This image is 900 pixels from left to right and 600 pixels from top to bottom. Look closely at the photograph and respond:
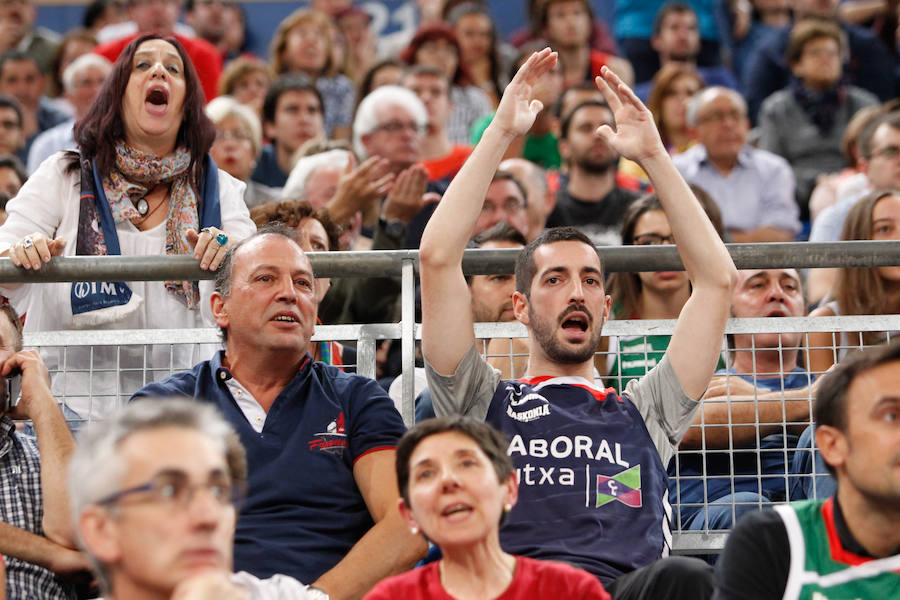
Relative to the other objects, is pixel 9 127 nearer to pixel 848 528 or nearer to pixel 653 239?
pixel 653 239

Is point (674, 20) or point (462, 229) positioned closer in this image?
point (462, 229)

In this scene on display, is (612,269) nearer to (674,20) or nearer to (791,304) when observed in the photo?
(791,304)

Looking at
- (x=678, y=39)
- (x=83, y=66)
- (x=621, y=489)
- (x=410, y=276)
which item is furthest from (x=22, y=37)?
(x=621, y=489)

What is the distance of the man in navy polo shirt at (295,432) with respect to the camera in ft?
11.5

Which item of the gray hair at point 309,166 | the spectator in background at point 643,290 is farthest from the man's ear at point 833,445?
the gray hair at point 309,166

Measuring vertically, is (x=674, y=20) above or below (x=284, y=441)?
above

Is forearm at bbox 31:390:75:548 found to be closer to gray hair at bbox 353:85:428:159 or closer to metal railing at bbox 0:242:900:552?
metal railing at bbox 0:242:900:552

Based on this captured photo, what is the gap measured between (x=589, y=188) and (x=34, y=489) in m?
3.77

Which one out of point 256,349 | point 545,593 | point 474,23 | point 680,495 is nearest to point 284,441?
point 256,349

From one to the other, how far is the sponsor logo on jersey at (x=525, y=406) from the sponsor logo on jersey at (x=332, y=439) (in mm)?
475

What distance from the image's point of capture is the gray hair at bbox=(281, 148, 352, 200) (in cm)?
610

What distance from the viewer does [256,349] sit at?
3836 millimetres

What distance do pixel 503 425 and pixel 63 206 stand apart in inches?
68.5

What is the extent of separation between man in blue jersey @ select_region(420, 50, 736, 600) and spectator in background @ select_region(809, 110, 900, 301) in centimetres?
217
